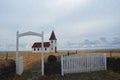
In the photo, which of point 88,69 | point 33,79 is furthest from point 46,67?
point 88,69

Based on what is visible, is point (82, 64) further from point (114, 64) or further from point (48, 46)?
point (48, 46)

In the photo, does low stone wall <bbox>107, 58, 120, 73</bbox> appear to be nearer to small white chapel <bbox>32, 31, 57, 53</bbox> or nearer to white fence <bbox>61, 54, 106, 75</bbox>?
white fence <bbox>61, 54, 106, 75</bbox>

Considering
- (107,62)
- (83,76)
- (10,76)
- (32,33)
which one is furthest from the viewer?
(107,62)

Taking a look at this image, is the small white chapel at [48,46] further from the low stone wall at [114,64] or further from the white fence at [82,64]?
the white fence at [82,64]

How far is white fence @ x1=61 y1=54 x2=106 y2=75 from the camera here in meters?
17.9

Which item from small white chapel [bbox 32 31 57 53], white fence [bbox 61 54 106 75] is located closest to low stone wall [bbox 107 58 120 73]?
white fence [bbox 61 54 106 75]

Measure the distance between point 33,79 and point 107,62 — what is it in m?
8.05

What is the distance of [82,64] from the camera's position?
18656 mm

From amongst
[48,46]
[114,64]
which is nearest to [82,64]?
[114,64]

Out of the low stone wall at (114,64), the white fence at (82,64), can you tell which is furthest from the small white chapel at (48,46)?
the white fence at (82,64)

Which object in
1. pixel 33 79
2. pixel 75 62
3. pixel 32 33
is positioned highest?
pixel 32 33

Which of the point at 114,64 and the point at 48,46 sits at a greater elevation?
the point at 48,46

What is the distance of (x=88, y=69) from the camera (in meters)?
18.9

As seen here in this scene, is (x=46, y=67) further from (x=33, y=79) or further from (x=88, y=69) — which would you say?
(x=88, y=69)
